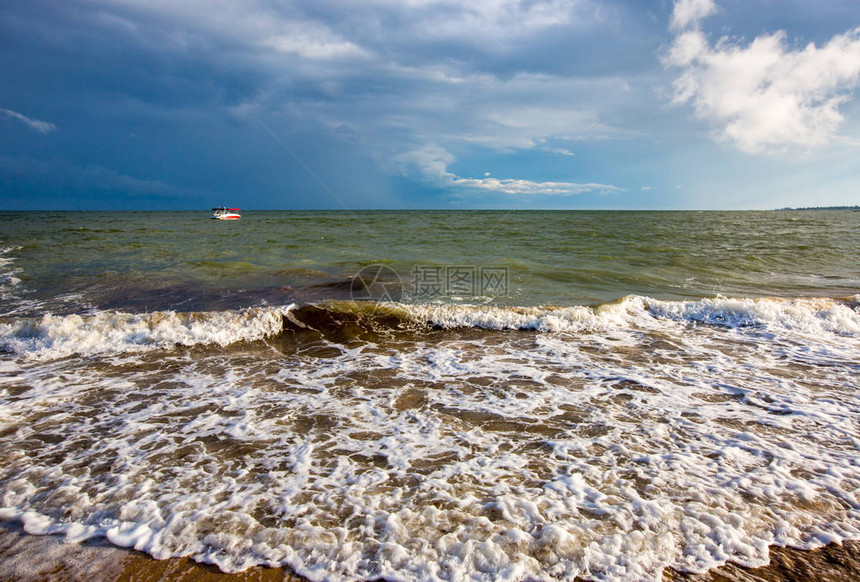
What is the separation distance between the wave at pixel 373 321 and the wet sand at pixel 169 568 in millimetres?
4920

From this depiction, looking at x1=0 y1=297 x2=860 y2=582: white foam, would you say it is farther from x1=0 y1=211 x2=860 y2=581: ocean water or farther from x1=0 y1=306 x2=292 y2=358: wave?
x1=0 y1=306 x2=292 y2=358: wave

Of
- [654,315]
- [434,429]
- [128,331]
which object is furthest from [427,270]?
[434,429]

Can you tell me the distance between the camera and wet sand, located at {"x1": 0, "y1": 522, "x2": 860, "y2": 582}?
99.1 inches

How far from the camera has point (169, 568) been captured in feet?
8.45

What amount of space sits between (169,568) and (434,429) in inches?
98.5

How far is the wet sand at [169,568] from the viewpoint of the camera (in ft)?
8.26

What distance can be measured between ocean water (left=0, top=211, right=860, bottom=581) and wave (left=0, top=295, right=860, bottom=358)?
6 centimetres

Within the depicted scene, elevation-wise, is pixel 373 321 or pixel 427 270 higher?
pixel 427 270

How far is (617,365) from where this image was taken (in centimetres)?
635

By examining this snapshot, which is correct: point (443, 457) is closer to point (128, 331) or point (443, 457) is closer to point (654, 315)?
point (128, 331)

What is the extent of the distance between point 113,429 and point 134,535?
2.05 metres

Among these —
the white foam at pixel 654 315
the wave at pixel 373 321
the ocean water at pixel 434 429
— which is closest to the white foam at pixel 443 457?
the ocean water at pixel 434 429

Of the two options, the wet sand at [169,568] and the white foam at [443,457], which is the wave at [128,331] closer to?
the white foam at [443,457]

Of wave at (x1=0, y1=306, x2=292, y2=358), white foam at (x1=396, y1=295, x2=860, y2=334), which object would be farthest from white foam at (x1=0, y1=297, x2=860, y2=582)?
white foam at (x1=396, y1=295, x2=860, y2=334)
